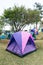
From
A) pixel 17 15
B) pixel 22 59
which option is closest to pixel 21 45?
pixel 22 59

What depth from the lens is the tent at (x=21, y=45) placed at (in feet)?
25.1

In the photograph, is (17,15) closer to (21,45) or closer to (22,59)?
(21,45)

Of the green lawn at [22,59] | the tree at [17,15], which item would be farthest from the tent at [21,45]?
the tree at [17,15]

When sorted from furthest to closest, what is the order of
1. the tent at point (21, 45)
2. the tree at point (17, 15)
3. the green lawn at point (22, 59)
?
1. the tree at point (17, 15)
2. the tent at point (21, 45)
3. the green lawn at point (22, 59)

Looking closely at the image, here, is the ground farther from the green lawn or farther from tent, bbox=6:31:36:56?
tent, bbox=6:31:36:56

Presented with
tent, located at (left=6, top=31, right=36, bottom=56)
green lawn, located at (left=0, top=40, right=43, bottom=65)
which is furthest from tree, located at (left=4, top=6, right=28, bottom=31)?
green lawn, located at (left=0, top=40, right=43, bottom=65)

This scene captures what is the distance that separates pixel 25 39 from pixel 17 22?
16.6 metres

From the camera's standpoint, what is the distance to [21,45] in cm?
787

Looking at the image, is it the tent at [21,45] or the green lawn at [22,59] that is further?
the tent at [21,45]

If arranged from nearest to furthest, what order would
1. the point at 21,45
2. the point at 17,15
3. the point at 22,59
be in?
the point at 22,59 < the point at 21,45 < the point at 17,15

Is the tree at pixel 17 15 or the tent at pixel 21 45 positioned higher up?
the tent at pixel 21 45

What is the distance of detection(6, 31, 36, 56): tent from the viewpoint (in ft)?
25.1

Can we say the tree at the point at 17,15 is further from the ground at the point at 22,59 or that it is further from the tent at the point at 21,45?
the ground at the point at 22,59

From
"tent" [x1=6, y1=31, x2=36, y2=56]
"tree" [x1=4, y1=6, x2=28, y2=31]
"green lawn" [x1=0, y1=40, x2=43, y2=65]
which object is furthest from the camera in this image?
"tree" [x1=4, y1=6, x2=28, y2=31]
